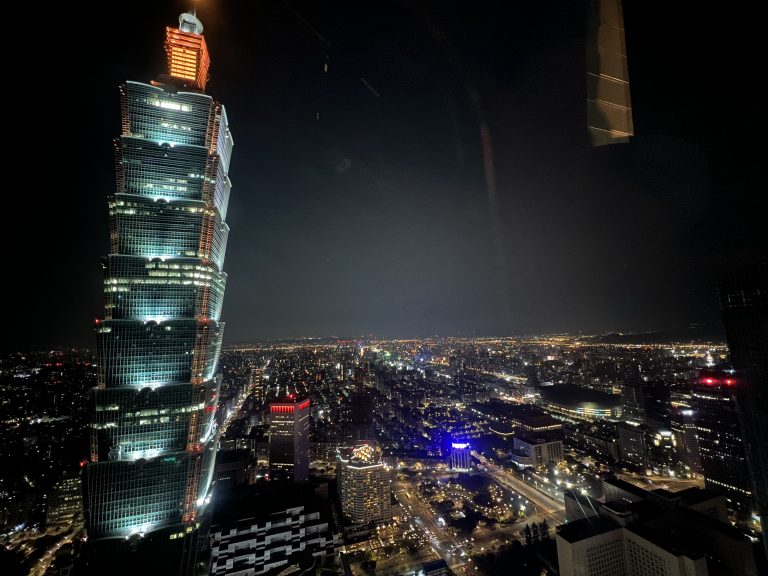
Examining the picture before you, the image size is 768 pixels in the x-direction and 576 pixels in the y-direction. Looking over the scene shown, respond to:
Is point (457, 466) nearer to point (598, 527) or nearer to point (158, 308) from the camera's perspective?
point (598, 527)

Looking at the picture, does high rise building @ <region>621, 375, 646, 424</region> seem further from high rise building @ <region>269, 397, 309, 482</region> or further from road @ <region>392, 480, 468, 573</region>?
high rise building @ <region>269, 397, 309, 482</region>

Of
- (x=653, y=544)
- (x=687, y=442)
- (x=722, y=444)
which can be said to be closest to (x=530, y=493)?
(x=653, y=544)

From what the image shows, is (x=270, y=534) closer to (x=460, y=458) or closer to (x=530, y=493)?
(x=460, y=458)

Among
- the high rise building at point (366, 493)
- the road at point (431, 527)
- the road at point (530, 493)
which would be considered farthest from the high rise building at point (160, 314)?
the road at point (530, 493)

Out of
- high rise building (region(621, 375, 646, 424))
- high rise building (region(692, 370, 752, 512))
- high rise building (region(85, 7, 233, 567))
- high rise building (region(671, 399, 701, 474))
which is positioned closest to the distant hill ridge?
high rise building (region(621, 375, 646, 424))

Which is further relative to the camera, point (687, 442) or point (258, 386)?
point (258, 386)

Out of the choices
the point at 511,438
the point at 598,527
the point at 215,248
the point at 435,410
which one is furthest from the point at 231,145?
the point at 435,410

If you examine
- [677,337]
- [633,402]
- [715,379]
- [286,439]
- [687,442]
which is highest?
[715,379]
